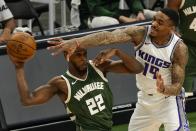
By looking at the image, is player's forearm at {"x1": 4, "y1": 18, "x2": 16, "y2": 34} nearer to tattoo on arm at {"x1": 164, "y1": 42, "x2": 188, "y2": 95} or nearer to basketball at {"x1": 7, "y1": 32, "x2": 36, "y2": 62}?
basketball at {"x1": 7, "y1": 32, "x2": 36, "y2": 62}

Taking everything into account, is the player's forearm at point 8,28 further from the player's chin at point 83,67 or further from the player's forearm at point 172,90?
the player's forearm at point 172,90

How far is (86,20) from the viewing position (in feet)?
29.6

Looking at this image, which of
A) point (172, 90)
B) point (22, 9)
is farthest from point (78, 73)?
point (22, 9)

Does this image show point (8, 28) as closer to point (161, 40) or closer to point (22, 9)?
point (22, 9)

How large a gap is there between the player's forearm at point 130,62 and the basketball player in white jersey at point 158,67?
19 centimetres

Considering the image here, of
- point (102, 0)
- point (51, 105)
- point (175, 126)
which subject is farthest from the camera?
point (102, 0)

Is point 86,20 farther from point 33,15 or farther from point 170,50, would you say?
point 170,50

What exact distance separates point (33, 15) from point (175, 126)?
316 cm

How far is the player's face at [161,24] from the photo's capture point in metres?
6.28

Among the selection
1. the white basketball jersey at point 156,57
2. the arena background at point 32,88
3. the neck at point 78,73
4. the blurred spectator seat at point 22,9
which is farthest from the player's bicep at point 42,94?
the blurred spectator seat at point 22,9

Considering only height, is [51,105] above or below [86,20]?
below

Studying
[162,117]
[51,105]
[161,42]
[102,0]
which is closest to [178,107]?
[162,117]

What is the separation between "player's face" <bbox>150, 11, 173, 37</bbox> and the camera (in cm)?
628

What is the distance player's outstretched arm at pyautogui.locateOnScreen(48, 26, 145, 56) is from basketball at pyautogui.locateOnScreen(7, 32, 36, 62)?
0.17 meters
